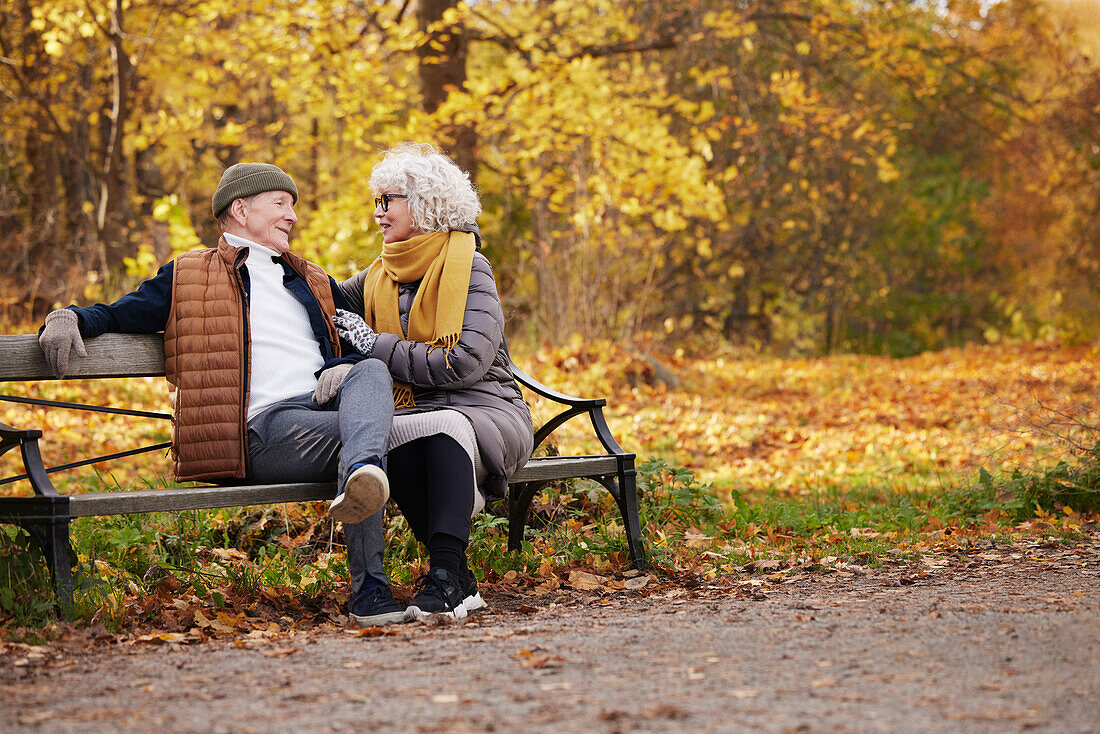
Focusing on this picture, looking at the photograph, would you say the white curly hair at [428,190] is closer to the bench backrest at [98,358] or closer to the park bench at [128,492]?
the park bench at [128,492]

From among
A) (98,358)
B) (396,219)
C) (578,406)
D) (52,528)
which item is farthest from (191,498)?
(578,406)

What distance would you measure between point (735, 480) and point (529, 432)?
3.34 m

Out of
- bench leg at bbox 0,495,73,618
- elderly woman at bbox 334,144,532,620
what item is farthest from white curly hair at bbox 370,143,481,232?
bench leg at bbox 0,495,73,618

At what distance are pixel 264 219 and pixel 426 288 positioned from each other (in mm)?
597

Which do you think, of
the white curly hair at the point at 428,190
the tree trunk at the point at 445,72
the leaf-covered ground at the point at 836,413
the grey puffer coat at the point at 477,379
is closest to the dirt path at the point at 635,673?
the grey puffer coat at the point at 477,379

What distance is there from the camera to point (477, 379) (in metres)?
3.62

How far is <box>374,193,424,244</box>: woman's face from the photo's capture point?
3.83 metres

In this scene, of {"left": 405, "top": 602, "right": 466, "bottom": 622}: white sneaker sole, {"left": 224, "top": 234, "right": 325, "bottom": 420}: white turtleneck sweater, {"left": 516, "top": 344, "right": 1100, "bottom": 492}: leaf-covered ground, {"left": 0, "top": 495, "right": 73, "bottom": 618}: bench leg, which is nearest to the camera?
{"left": 0, "top": 495, "right": 73, "bottom": 618}: bench leg

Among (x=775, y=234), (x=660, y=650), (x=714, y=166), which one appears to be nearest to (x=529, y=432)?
(x=660, y=650)

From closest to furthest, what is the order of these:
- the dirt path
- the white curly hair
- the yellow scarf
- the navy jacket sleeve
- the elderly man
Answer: the dirt path → the elderly man → the navy jacket sleeve → the yellow scarf → the white curly hair

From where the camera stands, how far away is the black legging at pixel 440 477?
3270mm

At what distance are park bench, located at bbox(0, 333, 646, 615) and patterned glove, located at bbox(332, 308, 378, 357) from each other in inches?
21.1

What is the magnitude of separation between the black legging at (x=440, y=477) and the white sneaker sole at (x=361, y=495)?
292 millimetres

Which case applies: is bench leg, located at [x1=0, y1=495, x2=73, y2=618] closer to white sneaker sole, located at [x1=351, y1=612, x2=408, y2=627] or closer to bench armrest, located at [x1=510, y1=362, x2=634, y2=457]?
white sneaker sole, located at [x1=351, y1=612, x2=408, y2=627]
